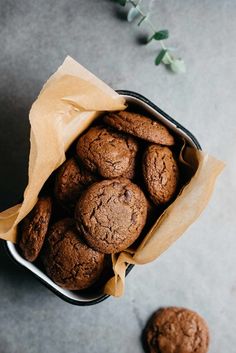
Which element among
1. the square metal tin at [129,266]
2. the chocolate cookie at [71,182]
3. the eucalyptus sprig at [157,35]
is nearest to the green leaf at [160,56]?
the eucalyptus sprig at [157,35]

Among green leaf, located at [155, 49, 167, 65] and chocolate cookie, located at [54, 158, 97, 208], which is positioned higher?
green leaf, located at [155, 49, 167, 65]

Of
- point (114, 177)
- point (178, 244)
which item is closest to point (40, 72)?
point (114, 177)

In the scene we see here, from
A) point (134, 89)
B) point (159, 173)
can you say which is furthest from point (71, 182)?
point (134, 89)

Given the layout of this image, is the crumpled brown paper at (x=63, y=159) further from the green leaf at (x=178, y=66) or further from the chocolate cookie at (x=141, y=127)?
the green leaf at (x=178, y=66)

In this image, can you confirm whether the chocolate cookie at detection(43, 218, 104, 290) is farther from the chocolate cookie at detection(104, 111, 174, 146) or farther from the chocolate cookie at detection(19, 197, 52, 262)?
the chocolate cookie at detection(104, 111, 174, 146)

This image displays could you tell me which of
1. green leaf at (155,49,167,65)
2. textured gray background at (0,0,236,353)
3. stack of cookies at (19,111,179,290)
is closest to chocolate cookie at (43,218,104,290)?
stack of cookies at (19,111,179,290)

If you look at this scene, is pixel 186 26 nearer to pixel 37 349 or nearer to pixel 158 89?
pixel 158 89
